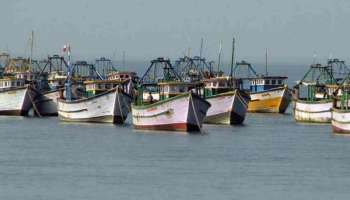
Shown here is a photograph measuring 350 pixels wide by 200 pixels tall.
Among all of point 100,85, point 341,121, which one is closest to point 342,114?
point 341,121

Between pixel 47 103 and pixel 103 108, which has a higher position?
pixel 103 108

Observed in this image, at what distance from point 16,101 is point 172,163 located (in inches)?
1869

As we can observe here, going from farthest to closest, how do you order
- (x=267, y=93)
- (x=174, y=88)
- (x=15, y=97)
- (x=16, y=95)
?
(x=267, y=93)
(x=15, y=97)
(x=16, y=95)
(x=174, y=88)

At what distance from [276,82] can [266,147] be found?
3912 centimetres

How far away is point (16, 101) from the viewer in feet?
427

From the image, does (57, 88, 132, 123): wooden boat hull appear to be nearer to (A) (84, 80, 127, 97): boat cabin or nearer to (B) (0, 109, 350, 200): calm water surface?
(B) (0, 109, 350, 200): calm water surface

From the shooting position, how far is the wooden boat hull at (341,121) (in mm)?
99500

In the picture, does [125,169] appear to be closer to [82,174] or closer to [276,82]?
[82,174]

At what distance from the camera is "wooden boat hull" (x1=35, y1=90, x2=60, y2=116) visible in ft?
435

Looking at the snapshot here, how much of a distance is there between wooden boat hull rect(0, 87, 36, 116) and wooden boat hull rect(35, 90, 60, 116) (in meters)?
1.71

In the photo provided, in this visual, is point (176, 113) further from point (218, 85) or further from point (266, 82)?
point (266, 82)

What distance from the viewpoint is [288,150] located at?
3750 inches

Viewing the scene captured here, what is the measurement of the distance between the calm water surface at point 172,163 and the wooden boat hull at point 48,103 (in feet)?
49.9

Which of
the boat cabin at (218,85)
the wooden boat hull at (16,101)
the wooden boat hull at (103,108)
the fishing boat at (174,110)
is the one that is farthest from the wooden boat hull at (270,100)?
the fishing boat at (174,110)
